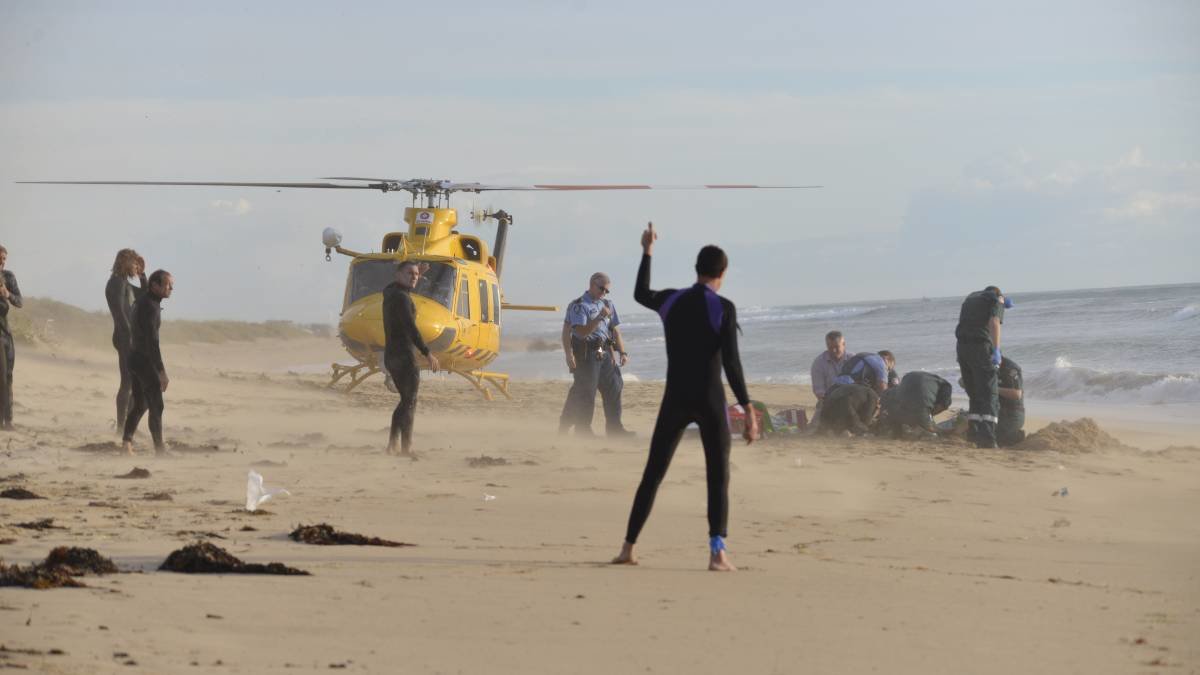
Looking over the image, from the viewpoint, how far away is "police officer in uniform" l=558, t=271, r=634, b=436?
46.3ft

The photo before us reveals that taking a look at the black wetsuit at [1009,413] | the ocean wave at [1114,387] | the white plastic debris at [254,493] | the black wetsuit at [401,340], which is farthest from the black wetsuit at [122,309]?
the ocean wave at [1114,387]

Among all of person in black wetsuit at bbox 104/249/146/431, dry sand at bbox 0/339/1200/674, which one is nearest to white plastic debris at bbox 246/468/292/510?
dry sand at bbox 0/339/1200/674

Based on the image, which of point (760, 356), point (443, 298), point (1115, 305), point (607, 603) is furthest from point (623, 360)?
point (1115, 305)

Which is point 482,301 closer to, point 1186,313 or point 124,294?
point 124,294

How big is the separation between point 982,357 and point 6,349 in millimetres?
9109

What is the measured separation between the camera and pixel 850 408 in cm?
1452

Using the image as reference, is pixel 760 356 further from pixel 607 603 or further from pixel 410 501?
pixel 607 603

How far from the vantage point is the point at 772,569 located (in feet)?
23.7

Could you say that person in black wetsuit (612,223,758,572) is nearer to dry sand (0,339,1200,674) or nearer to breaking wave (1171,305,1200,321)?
dry sand (0,339,1200,674)

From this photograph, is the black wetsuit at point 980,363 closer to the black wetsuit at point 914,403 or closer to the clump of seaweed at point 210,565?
the black wetsuit at point 914,403

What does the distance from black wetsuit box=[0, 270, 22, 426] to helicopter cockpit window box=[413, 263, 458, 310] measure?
5.36m

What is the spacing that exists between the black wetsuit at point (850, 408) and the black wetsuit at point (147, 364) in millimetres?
6510

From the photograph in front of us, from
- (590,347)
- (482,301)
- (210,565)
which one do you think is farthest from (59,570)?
(482,301)

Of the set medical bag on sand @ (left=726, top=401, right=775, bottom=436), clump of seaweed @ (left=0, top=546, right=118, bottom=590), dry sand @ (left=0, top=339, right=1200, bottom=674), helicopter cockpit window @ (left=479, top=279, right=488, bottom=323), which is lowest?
dry sand @ (left=0, top=339, right=1200, bottom=674)
